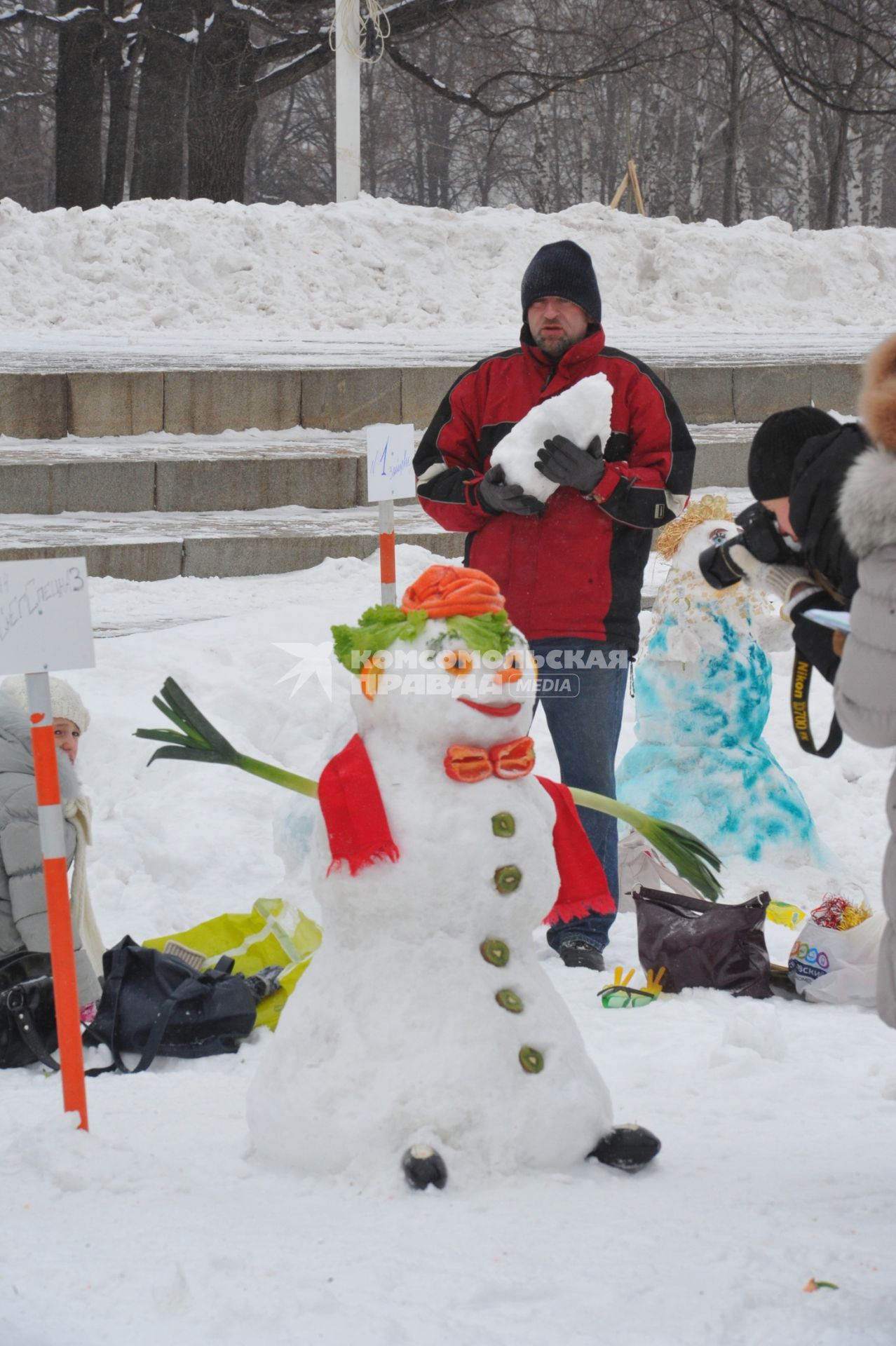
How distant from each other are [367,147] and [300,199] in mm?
1917

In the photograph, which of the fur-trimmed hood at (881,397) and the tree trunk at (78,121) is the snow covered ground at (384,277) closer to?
the tree trunk at (78,121)

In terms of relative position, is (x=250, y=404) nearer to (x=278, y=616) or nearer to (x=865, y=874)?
(x=278, y=616)

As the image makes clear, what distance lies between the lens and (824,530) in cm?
233

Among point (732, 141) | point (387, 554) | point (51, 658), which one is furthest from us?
point (732, 141)

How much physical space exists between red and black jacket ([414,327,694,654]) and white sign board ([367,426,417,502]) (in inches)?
4.5

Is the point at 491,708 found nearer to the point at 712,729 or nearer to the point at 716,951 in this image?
the point at 716,951

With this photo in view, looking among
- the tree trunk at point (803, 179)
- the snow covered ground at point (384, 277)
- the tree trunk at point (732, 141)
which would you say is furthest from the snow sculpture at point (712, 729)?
the tree trunk at point (803, 179)

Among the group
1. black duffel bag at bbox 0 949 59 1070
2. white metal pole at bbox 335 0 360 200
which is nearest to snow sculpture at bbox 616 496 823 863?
black duffel bag at bbox 0 949 59 1070

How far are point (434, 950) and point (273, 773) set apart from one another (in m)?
0.50

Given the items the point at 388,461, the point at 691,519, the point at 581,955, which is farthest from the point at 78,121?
the point at 581,955

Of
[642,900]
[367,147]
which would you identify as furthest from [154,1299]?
[367,147]

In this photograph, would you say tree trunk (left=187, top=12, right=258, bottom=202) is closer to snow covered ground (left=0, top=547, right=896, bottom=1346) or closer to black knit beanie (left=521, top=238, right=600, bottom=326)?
black knit beanie (left=521, top=238, right=600, bottom=326)

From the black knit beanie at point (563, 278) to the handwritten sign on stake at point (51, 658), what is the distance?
5.29 ft

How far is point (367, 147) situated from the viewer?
34.5 m
